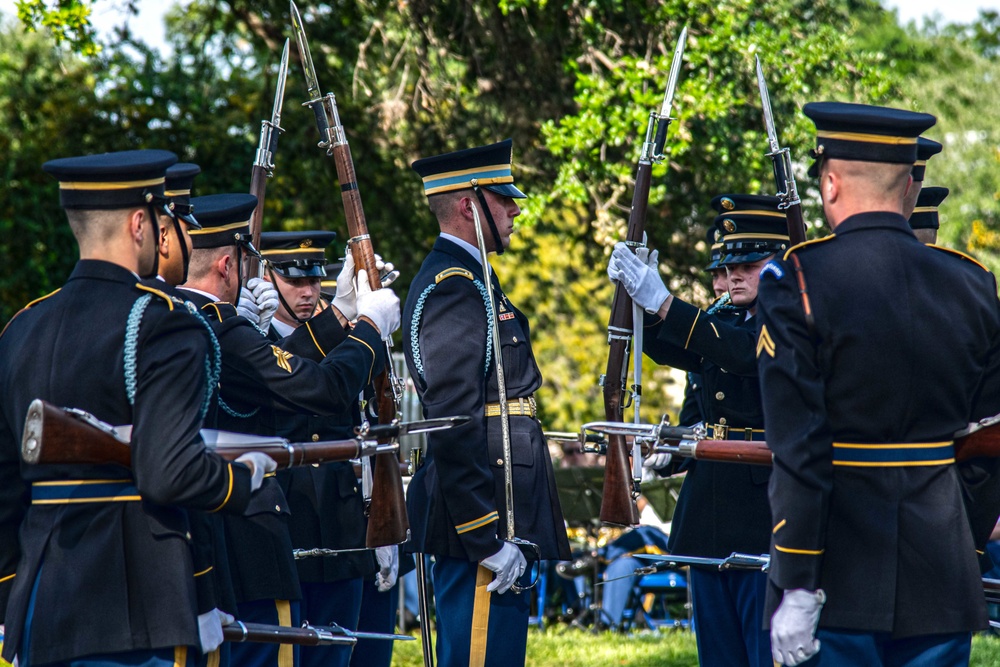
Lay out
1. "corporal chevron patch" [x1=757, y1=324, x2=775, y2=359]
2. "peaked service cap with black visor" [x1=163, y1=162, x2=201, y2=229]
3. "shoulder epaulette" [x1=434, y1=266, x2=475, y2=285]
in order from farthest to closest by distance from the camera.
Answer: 1. "shoulder epaulette" [x1=434, y1=266, x2=475, y2=285]
2. "peaked service cap with black visor" [x1=163, y1=162, x2=201, y2=229]
3. "corporal chevron patch" [x1=757, y1=324, x2=775, y2=359]

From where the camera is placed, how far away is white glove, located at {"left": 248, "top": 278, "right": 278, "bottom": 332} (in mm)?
5266

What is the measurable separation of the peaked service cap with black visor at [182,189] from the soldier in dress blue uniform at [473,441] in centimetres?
92

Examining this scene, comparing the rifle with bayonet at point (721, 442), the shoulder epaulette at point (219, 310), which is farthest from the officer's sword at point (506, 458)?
the shoulder epaulette at point (219, 310)

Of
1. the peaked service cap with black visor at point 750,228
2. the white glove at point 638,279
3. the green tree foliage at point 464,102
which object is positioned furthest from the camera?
the green tree foliage at point 464,102

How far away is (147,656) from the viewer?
3334mm

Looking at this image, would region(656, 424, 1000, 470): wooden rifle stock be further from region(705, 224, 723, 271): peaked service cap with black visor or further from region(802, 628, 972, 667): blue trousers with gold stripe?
region(705, 224, 723, 271): peaked service cap with black visor

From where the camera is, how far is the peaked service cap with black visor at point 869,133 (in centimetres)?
356

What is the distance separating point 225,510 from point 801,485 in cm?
156

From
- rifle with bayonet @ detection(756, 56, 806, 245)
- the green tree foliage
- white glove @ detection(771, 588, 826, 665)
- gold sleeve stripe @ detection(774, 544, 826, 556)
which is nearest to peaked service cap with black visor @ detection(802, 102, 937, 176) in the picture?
gold sleeve stripe @ detection(774, 544, 826, 556)

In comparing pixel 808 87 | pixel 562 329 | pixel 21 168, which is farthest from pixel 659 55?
pixel 562 329

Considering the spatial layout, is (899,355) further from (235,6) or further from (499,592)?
(235,6)

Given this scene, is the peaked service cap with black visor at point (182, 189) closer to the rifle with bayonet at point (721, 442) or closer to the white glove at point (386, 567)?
the rifle with bayonet at point (721, 442)

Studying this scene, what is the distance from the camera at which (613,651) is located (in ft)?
27.6

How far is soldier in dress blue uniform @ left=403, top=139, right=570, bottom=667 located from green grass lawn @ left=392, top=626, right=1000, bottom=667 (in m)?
3.40
